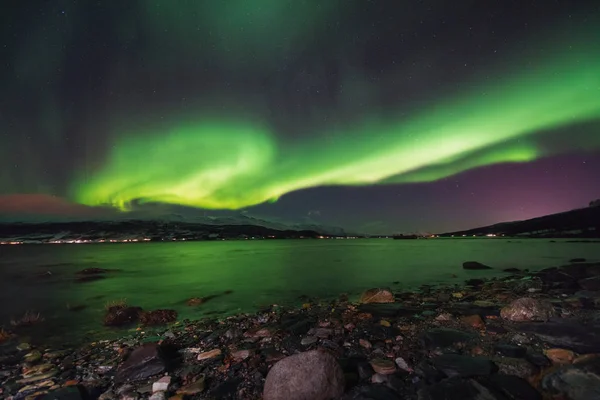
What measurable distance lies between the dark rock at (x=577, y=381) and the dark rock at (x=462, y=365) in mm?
846

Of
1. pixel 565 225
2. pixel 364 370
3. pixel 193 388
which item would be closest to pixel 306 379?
pixel 364 370

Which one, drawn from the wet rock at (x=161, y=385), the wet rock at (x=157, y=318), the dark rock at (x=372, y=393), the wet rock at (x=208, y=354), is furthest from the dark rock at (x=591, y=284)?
the wet rock at (x=157, y=318)

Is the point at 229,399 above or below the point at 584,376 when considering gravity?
below

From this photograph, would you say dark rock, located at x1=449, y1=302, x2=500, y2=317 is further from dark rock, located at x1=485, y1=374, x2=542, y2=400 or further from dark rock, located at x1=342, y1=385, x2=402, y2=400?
dark rock, located at x1=342, y1=385, x2=402, y2=400

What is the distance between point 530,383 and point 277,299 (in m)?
12.4

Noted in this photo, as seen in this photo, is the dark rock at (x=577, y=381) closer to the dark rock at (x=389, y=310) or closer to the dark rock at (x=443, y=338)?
the dark rock at (x=443, y=338)

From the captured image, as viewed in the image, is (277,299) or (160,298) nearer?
(277,299)

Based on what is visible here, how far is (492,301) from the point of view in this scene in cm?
1137

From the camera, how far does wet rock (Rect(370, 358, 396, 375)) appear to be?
568 centimetres

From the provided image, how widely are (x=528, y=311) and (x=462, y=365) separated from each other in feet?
14.4

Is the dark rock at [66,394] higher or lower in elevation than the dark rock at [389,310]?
higher

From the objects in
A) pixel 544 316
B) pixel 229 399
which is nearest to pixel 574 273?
pixel 544 316

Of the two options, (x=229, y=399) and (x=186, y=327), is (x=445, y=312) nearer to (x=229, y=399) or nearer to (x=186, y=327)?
(x=229, y=399)

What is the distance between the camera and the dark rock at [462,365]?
17.7ft
